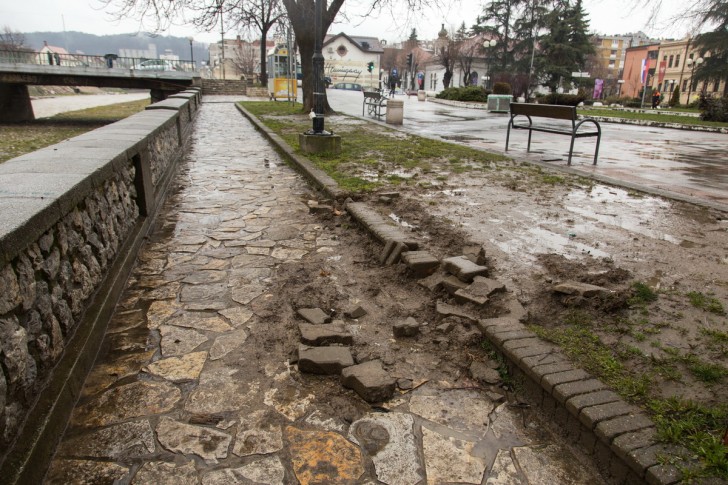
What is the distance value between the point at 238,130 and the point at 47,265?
13864mm

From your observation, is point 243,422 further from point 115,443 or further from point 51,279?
point 51,279

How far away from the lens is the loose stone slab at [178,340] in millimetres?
2916

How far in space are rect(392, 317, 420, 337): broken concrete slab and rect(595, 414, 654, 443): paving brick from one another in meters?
1.24

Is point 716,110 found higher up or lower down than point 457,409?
higher up

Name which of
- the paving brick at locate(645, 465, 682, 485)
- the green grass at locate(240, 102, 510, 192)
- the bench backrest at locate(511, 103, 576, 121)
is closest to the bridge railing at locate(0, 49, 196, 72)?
the green grass at locate(240, 102, 510, 192)

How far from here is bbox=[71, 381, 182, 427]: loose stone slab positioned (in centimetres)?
230

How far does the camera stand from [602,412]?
2.13m

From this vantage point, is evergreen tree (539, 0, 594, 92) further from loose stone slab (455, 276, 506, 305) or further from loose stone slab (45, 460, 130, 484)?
loose stone slab (45, 460, 130, 484)

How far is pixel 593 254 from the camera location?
4.26m

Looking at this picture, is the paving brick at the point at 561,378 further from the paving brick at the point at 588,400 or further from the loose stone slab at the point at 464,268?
the loose stone slab at the point at 464,268

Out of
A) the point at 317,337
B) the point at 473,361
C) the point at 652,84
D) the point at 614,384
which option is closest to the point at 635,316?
the point at 614,384

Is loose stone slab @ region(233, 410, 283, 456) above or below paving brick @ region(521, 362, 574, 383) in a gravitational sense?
below

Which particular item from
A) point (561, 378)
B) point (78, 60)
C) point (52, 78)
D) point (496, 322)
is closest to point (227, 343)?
point (496, 322)

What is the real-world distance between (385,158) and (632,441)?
7.69 metres
